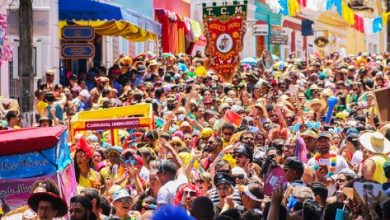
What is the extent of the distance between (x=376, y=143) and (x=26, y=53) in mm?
5991

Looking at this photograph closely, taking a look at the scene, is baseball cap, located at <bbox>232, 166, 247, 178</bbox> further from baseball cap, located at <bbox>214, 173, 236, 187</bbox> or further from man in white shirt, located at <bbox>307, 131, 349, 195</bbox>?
baseball cap, located at <bbox>214, 173, 236, 187</bbox>

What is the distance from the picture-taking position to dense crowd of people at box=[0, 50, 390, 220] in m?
10.4

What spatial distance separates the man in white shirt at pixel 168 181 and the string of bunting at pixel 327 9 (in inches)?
1358

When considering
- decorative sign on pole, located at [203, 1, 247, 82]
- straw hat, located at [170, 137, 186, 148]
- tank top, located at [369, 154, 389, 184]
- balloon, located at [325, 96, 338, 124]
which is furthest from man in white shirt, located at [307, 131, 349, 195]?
decorative sign on pole, located at [203, 1, 247, 82]

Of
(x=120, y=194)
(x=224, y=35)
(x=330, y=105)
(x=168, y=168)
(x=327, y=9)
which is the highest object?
(x=327, y=9)

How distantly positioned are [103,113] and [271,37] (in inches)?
1335

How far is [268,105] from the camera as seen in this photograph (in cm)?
2072

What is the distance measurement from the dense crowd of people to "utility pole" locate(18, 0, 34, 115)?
21 cm

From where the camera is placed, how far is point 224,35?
2541cm

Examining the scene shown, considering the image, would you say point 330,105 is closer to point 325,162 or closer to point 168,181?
point 325,162

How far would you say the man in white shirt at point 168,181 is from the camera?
12109mm

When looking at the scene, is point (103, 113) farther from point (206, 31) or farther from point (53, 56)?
point (53, 56)

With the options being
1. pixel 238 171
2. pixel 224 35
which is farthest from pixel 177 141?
pixel 224 35

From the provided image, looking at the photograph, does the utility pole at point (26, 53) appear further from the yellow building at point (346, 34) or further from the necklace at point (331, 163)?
the yellow building at point (346, 34)
